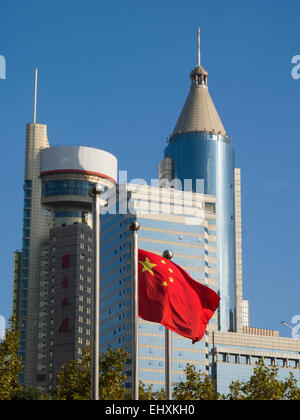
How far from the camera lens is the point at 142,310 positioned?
56.4 meters

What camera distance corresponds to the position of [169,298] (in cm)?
5628

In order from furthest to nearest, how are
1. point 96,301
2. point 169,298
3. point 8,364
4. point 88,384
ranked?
point 88,384
point 8,364
point 169,298
point 96,301

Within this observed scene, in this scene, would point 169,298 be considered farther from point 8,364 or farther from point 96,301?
point 8,364

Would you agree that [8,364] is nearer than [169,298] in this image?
No

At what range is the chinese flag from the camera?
56062 millimetres

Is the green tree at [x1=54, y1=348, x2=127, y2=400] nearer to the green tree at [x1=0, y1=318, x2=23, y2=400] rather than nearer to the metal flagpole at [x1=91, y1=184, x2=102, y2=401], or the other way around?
the green tree at [x1=0, y1=318, x2=23, y2=400]

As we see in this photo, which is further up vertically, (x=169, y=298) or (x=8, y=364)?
(x=169, y=298)

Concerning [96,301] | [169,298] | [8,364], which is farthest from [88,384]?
[96,301]

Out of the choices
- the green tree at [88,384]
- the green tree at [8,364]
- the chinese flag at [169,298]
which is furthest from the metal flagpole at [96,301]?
the green tree at [88,384]

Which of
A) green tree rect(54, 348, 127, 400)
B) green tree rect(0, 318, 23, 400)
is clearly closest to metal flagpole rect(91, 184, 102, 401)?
green tree rect(0, 318, 23, 400)

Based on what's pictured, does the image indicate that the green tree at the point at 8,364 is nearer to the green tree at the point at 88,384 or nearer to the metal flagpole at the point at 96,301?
the green tree at the point at 88,384
